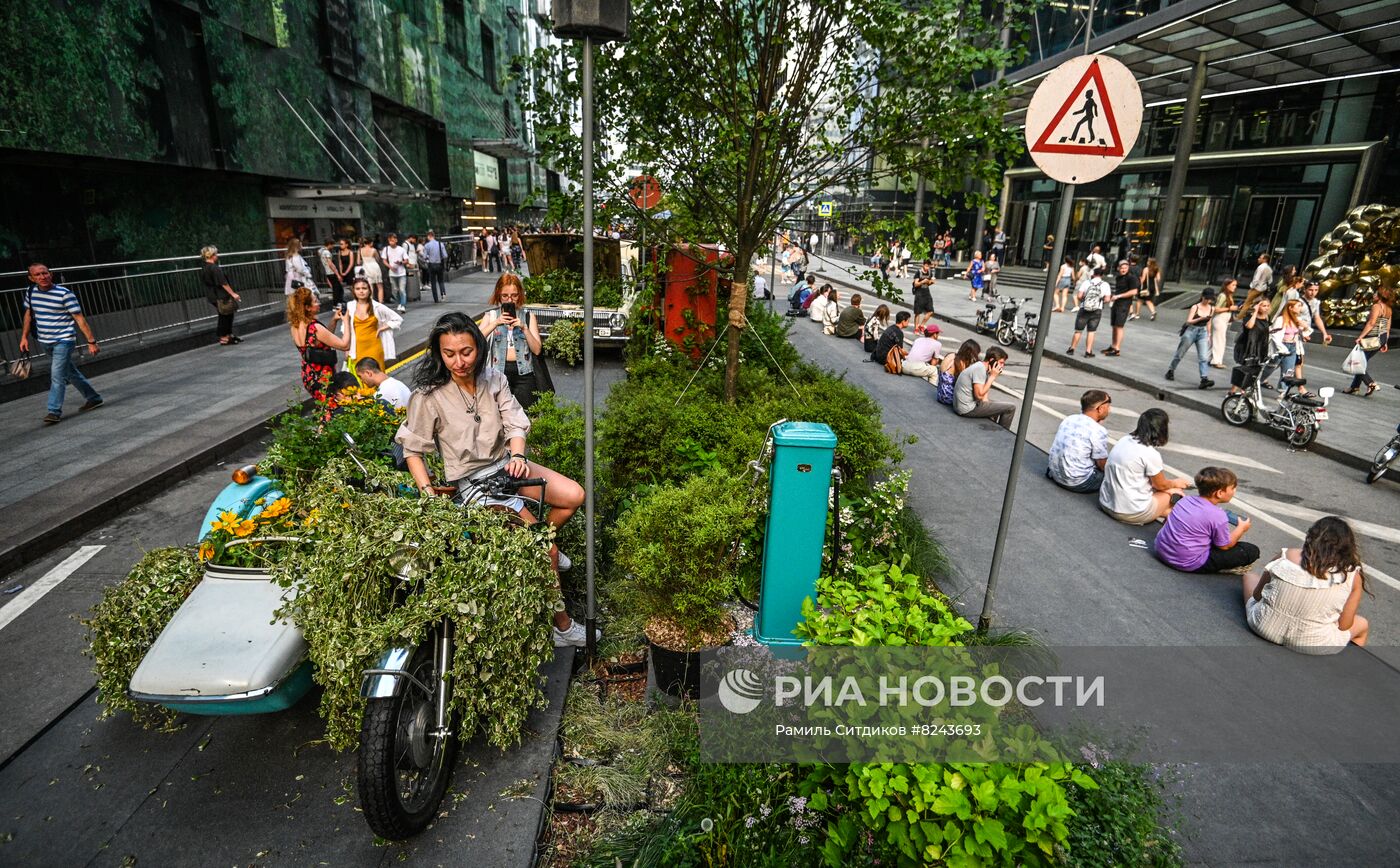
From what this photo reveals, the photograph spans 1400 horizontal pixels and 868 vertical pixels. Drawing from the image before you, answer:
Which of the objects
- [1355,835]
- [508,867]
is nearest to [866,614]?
[508,867]

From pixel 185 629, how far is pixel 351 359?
4.76 metres

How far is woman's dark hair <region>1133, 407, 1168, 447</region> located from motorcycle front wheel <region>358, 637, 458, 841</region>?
6.50m

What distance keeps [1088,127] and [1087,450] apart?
15.3ft

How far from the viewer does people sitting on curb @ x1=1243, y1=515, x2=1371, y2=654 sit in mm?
4375

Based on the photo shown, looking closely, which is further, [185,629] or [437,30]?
[437,30]

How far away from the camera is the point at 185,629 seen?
3.21 meters

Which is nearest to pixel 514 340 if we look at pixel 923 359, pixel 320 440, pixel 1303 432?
pixel 320 440

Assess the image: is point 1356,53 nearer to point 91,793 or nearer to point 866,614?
point 866,614

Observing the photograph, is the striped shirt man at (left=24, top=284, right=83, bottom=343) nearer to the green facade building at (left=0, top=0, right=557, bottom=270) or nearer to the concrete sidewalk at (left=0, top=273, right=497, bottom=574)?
the concrete sidewalk at (left=0, top=273, right=497, bottom=574)

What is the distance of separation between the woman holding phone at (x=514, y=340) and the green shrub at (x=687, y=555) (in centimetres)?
328

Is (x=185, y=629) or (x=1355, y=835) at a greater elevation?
(x=185, y=629)

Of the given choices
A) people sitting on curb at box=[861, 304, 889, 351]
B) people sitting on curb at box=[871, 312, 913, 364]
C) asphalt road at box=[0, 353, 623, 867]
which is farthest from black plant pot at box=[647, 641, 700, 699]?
people sitting on curb at box=[861, 304, 889, 351]

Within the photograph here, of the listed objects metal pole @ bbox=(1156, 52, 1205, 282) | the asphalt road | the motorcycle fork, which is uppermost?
metal pole @ bbox=(1156, 52, 1205, 282)

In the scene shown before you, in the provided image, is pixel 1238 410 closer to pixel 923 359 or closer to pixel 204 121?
pixel 923 359
